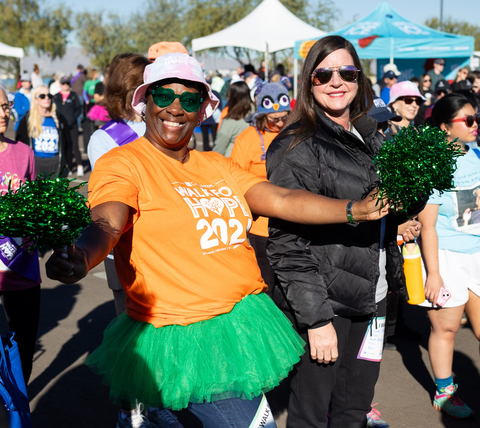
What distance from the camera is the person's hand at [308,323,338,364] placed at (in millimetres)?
2502

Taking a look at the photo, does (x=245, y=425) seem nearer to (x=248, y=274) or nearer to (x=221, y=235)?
(x=248, y=274)

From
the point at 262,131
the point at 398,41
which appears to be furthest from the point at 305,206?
the point at 398,41

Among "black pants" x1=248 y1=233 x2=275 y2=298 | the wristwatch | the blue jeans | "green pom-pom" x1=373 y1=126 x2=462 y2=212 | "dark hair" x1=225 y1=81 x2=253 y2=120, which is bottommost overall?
"black pants" x1=248 y1=233 x2=275 y2=298

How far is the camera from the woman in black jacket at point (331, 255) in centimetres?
250

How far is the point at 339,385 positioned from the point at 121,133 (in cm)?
208

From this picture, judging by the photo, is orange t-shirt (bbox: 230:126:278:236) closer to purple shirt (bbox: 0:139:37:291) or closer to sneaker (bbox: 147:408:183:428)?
purple shirt (bbox: 0:139:37:291)

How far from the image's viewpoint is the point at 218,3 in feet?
150

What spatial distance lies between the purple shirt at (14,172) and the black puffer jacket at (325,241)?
165 cm

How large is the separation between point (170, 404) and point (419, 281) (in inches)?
75.0

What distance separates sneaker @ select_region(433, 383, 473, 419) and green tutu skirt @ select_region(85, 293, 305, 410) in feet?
6.58

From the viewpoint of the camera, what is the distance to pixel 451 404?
3795mm

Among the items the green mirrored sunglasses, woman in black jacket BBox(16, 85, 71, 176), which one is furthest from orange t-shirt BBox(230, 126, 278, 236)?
woman in black jacket BBox(16, 85, 71, 176)

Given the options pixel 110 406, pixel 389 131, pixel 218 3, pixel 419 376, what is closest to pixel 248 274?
pixel 110 406

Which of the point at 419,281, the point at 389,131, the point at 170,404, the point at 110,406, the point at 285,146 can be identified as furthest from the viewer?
the point at 389,131
